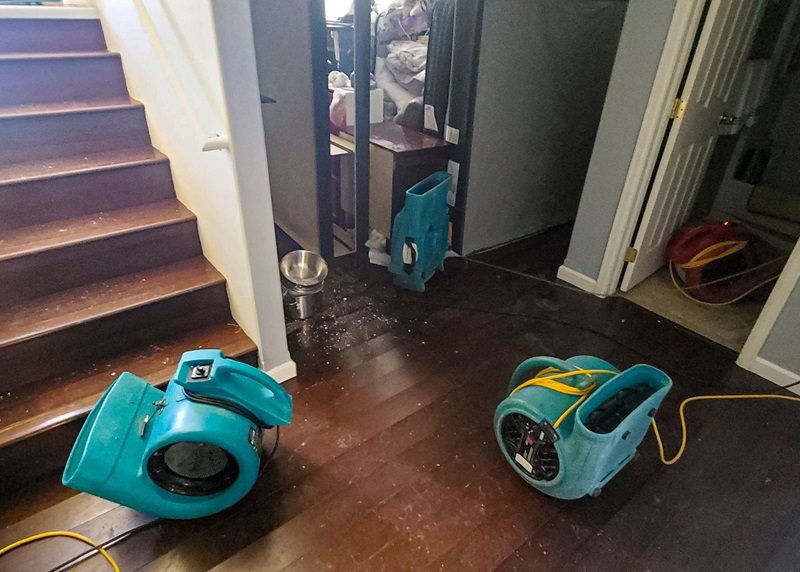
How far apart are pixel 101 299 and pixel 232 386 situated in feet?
2.35

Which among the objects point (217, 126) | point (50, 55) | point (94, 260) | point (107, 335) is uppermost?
point (50, 55)

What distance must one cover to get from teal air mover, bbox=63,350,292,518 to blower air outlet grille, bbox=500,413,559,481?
67 cm

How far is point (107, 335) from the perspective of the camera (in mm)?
1549

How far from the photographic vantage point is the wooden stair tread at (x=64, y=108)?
172 centimetres

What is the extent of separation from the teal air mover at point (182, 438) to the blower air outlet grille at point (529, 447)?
2.21ft

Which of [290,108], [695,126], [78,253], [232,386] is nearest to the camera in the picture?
[232,386]

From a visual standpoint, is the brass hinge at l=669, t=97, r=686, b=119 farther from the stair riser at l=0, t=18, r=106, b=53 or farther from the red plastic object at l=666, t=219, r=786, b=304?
the stair riser at l=0, t=18, r=106, b=53

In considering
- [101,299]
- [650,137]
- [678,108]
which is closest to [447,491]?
[101,299]

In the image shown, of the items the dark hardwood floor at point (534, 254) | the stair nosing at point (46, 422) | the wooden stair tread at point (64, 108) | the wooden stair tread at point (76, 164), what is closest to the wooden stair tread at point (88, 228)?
the wooden stair tread at point (76, 164)

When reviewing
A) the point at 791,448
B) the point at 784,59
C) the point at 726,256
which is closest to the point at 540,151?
the point at 726,256

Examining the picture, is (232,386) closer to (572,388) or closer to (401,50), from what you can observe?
(572,388)

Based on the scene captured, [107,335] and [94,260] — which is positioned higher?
[94,260]

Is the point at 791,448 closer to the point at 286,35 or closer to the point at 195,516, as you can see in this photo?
the point at 195,516

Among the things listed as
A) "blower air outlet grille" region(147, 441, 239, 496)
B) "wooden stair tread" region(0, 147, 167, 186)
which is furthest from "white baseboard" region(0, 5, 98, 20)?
"blower air outlet grille" region(147, 441, 239, 496)
